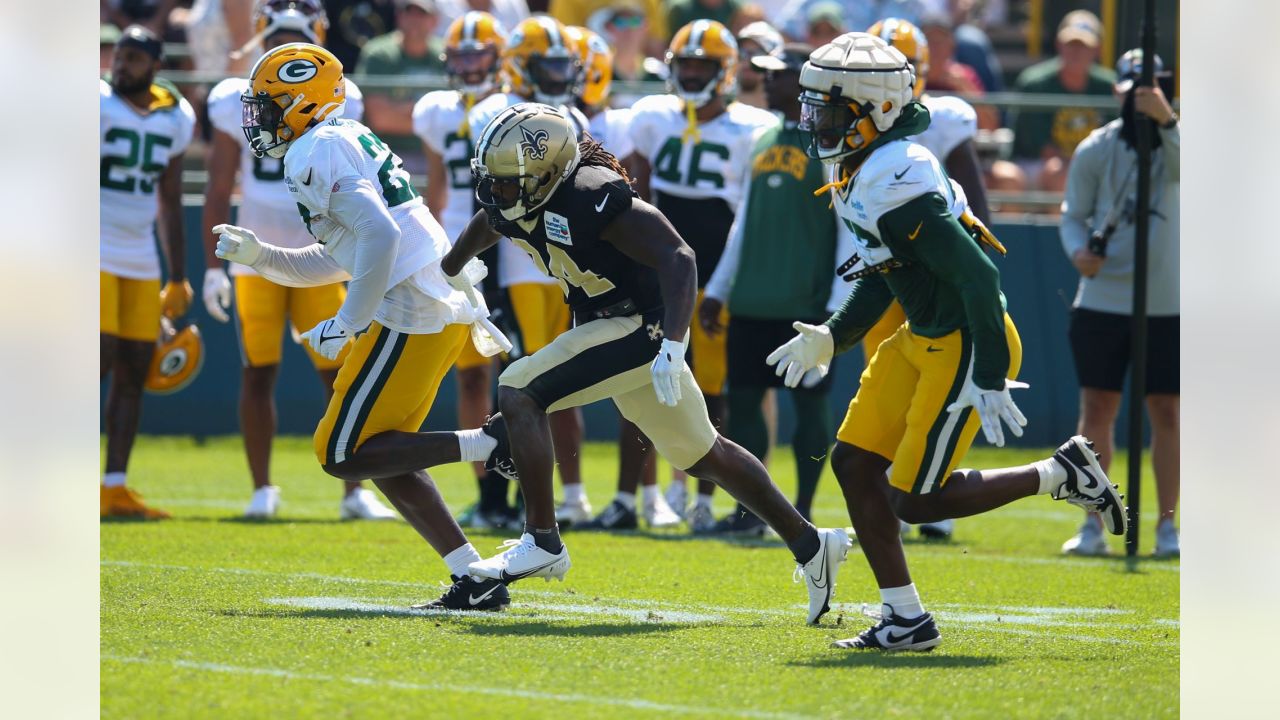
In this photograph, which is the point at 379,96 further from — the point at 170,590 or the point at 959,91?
the point at 170,590

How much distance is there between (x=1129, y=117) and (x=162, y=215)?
15.1 feet

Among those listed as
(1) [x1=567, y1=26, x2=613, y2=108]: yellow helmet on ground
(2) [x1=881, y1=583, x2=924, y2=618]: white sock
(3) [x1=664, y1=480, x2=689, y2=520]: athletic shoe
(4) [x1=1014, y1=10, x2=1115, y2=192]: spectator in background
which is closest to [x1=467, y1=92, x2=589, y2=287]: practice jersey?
(1) [x1=567, y1=26, x2=613, y2=108]: yellow helmet on ground

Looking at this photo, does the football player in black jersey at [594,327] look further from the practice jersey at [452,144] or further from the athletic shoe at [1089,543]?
the practice jersey at [452,144]

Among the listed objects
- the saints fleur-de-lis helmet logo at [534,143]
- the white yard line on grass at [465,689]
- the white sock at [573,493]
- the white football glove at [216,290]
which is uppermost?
the saints fleur-de-lis helmet logo at [534,143]

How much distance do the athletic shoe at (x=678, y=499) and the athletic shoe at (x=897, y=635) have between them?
3.76 m

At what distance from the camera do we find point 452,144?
8.55 metres

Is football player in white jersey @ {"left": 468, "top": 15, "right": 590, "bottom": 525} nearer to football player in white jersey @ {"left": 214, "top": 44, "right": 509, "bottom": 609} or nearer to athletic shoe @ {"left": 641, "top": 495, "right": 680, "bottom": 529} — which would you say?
athletic shoe @ {"left": 641, "top": 495, "right": 680, "bottom": 529}

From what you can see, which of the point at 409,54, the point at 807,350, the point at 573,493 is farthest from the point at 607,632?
the point at 409,54

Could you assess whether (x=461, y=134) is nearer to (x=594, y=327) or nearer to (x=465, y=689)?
(x=594, y=327)

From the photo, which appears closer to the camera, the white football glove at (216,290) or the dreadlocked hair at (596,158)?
the dreadlocked hair at (596,158)

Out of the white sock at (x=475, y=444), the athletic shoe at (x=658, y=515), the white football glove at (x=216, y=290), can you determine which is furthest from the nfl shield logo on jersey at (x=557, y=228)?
the white football glove at (x=216, y=290)

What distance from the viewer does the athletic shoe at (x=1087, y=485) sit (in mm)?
5148

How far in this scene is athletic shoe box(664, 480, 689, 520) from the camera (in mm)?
8859
